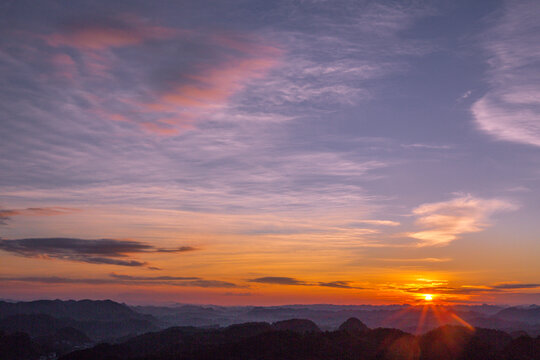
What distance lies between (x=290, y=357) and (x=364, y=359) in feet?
104

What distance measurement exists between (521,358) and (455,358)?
83.2 feet

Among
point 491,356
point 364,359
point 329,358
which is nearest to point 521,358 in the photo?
point 491,356

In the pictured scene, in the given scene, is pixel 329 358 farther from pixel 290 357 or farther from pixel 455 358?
pixel 455 358

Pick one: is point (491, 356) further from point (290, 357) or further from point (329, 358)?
point (290, 357)

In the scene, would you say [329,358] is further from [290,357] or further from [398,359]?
[398,359]

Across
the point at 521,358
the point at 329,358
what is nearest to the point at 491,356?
the point at 521,358

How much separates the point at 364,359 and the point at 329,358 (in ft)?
49.5

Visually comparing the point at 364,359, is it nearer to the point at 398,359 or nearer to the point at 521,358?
the point at 398,359

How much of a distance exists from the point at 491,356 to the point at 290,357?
8428 cm

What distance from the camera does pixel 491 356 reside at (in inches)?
7657

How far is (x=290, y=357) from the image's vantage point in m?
199

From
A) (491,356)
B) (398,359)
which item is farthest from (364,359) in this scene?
(491,356)

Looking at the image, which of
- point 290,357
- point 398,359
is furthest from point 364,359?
point 290,357

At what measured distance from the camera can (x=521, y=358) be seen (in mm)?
188250
